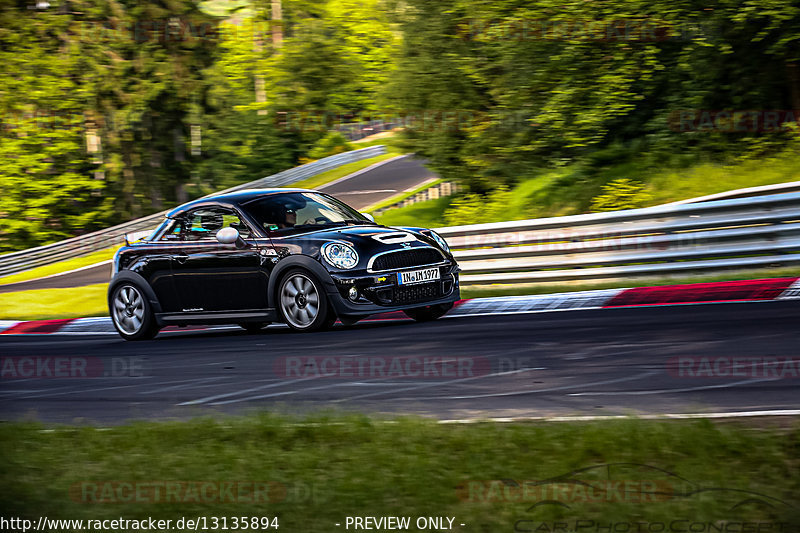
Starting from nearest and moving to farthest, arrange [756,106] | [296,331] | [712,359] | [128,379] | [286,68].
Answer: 1. [712,359]
2. [128,379]
3. [296,331]
4. [756,106]
5. [286,68]

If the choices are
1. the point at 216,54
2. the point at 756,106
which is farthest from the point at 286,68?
the point at 756,106

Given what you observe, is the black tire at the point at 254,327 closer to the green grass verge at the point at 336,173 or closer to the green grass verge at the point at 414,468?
the green grass verge at the point at 414,468

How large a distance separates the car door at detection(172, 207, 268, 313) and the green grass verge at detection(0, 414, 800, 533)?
463 centimetres

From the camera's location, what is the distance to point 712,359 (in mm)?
6664

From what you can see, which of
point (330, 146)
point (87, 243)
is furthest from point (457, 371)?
point (330, 146)

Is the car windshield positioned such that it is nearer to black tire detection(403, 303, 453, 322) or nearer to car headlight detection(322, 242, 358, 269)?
car headlight detection(322, 242, 358, 269)

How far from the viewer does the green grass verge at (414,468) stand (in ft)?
11.8

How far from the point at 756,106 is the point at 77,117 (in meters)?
31.1

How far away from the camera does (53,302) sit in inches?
801

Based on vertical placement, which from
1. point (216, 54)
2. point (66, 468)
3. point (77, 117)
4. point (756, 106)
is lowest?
point (66, 468)

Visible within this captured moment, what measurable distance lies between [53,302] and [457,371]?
601 inches

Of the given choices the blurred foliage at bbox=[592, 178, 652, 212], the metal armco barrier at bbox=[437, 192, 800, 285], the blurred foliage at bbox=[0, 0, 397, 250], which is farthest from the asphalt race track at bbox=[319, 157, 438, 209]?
the metal armco barrier at bbox=[437, 192, 800, 285]

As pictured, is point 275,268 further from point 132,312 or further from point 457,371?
point 457,371

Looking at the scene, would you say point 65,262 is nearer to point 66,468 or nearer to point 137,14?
point 137,14
